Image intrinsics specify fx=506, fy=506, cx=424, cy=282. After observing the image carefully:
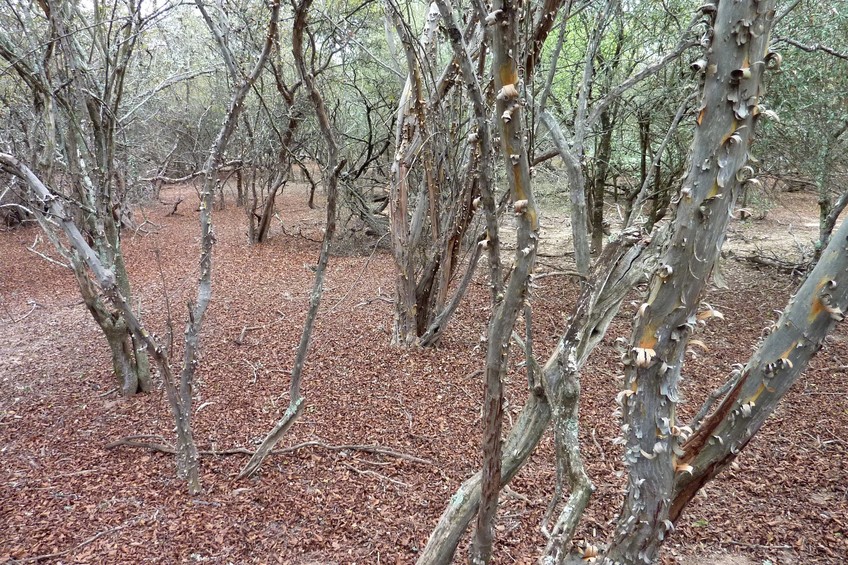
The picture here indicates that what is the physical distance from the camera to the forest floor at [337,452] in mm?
2428

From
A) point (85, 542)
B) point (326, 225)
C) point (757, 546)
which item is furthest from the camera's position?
point (326, 225)

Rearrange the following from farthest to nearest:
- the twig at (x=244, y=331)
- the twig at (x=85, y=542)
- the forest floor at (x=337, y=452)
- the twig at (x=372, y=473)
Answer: the twig at (x=244, y=331), the twig at (x=372, y=473), the forest floor at (x=337, y=452), the twig at (x=85, y=542)

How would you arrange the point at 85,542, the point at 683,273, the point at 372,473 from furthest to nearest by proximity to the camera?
the point at 372,473 → the point at 85,542 → the point at 683,273

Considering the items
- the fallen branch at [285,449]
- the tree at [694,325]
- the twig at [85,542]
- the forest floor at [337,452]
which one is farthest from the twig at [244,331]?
the tree at [694,325]

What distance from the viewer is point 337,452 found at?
3.15 metres

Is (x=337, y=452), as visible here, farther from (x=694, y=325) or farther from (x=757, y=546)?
(x=694, y=325)

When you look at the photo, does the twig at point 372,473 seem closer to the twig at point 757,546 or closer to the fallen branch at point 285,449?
the fallen branch at point 285,449

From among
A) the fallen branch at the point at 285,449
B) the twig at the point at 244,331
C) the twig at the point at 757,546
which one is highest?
the twig at the point at 244,331

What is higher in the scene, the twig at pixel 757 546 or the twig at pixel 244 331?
the twig at pixel 244 331

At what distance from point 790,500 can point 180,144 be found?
14395mm

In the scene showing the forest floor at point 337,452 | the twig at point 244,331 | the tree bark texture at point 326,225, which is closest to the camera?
the tree bark texture at point 326,225

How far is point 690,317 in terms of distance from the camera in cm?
121

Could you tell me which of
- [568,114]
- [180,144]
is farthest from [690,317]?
[180,144]

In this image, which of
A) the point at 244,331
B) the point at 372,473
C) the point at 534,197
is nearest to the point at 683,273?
the point at 534,197
